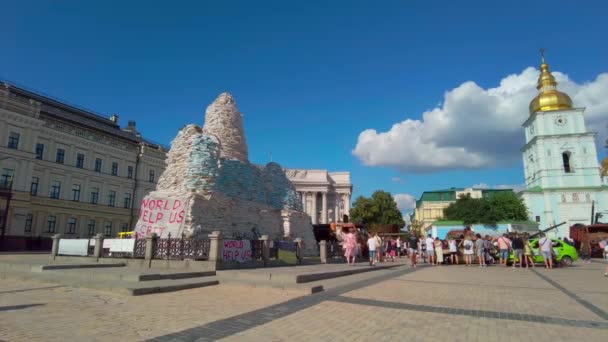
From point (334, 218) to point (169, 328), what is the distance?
92.3 meters

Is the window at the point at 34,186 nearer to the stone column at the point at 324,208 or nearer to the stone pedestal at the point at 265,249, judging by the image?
the stone pedestal at the point at 265,249

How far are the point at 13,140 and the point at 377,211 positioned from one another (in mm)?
51708

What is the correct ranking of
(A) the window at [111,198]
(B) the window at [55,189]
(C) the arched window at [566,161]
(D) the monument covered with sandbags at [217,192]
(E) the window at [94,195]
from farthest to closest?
(C) the arched window at [566,161] < (A) the window at [111,198] < (E) the window at [94,195] < (B) the window at [55,189] < (D) the monument covered with sandbags at [217,192]

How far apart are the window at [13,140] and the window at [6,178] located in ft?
8.56

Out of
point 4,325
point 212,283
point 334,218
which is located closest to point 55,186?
point 212,283

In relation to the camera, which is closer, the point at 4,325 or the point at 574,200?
the point at 4,325

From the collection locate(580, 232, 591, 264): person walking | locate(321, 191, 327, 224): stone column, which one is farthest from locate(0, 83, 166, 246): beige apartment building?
locate(580, 232, 591, 264): person walking

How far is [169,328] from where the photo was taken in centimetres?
609

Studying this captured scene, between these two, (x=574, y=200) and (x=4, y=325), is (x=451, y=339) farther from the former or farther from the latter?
(x=574, y=200)

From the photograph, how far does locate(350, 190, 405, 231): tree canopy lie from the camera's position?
62.6 m

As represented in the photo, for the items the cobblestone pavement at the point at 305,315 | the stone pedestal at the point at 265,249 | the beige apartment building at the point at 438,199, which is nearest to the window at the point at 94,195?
the stone pedestal at the point at 265,249

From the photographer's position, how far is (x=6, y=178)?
3684cm

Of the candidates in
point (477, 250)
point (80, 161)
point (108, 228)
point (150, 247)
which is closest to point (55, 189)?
point (80, 161)

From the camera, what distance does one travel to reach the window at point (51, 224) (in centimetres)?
4062
